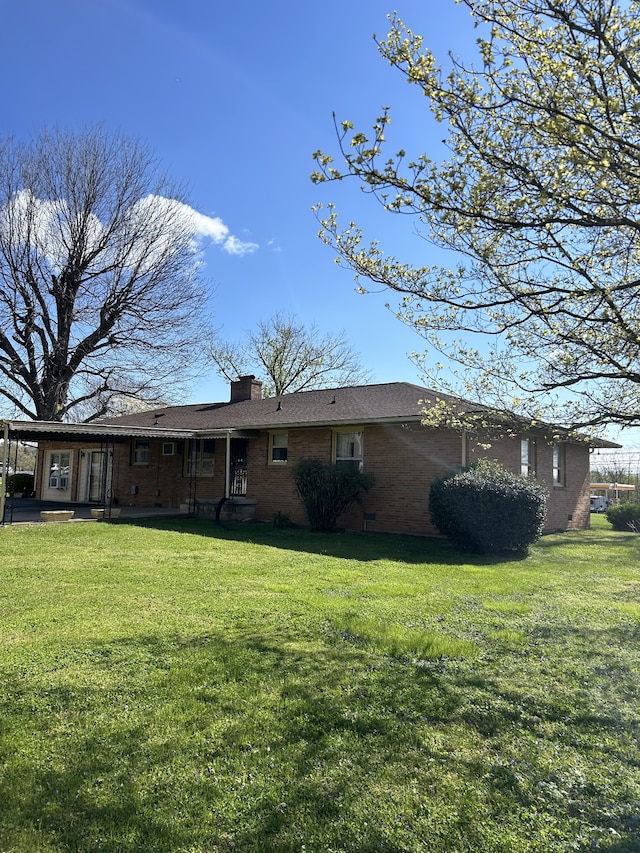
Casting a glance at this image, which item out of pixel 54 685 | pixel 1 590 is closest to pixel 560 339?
pixel 54 685

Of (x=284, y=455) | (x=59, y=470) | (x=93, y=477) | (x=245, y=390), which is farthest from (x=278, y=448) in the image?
(x=59, y=470)

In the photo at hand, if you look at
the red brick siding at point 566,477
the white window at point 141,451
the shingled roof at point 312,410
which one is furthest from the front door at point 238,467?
the red brick siding at point 566,477

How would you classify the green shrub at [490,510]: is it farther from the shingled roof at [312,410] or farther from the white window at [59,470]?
the white window at [59,470]

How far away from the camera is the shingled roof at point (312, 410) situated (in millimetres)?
14273

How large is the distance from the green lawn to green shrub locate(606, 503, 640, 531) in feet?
43.3

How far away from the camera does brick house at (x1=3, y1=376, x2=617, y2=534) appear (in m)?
Answer: 13.6

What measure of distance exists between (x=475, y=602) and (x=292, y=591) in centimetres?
222

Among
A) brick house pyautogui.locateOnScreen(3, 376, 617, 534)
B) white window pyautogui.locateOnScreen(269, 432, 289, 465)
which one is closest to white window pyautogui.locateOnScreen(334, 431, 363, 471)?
brick house pyautogui.locateOnScreen(3, 376, 617, 534)

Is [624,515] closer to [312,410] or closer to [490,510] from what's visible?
[490,510]

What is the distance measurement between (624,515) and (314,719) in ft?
61.1

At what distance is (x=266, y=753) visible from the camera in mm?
2986

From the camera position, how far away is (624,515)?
18.8 m

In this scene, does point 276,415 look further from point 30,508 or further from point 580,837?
point 580,837

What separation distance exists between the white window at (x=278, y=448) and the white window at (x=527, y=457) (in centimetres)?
655
